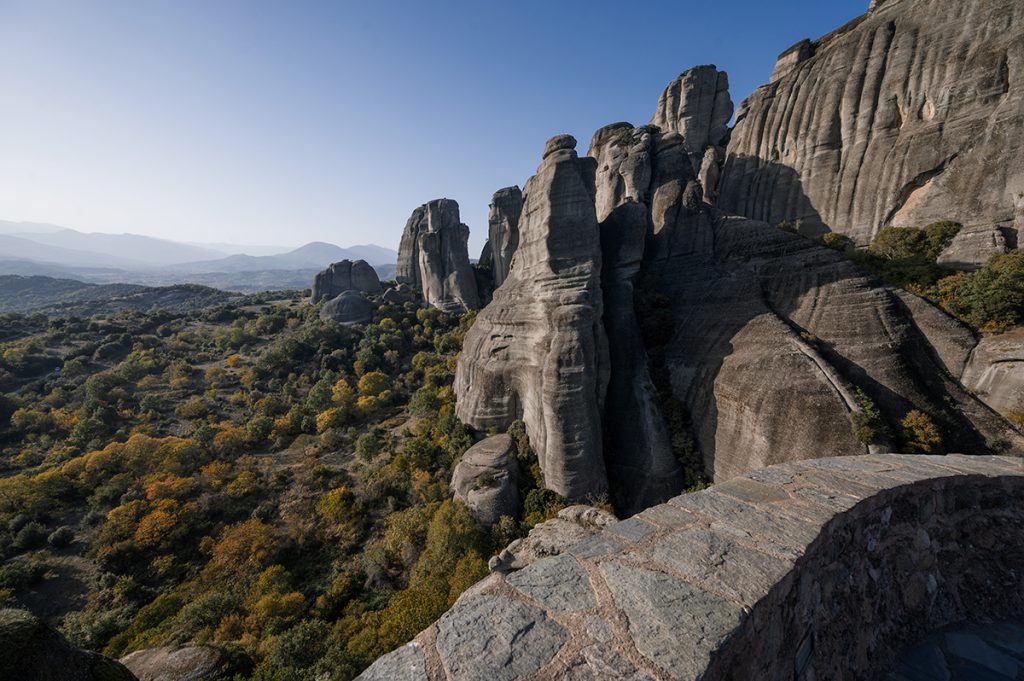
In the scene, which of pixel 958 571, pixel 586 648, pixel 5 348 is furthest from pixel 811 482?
pixel 5 348

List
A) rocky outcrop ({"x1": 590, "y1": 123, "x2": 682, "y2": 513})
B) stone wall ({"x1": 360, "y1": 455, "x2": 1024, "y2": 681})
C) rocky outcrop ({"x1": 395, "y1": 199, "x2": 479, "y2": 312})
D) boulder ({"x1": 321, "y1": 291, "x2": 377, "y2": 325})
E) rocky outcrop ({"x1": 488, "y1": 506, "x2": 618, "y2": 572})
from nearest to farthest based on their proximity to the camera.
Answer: stone wall ({"x1": 360, "y1": 455, "x2": 1024, "y2": 681}), rocky outcrop ({"x1": 488, "y1": 506, "x2": 618, "y2": 572}), rocky outcrop ({"x1": 590, "y1": 123, "x2": 682, "y2": 513}), boulder ({"x1": 321, "y1": 291, "x2": 377, "y2": 325}), rocky outcrop ({"x1": 395, "y1": 199, "x2": 479, "y2": 312})

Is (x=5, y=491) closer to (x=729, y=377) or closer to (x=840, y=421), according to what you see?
(x=729, y=377)

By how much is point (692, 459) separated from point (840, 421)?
5433 millimetres

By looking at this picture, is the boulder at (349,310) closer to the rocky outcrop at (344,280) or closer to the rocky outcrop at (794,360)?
the rocky outcrop at (344,280)

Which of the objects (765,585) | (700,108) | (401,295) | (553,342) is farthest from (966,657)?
(401,295)

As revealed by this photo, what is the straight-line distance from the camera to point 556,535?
336 inches

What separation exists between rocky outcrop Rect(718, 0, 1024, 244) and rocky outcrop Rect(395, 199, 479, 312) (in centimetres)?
2979

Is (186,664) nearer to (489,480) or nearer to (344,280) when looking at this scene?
(489,480)

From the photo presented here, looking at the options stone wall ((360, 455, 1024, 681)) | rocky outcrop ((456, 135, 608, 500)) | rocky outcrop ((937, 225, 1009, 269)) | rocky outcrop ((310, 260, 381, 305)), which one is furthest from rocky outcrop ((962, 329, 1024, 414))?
rocky outcrop ((310, 260, 381, 305))

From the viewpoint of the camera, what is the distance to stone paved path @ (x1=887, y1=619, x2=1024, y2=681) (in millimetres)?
3281

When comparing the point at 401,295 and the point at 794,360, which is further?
the point at 401,295

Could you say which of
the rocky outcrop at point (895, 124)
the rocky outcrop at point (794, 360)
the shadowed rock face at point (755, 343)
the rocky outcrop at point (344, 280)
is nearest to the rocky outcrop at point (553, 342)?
the shadowed rock face at point (755, 343)

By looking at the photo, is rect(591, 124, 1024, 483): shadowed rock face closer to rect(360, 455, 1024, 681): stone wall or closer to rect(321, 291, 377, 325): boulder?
rect(360, 455, 1024, 681): stone wall

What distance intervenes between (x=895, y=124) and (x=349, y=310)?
161ft
